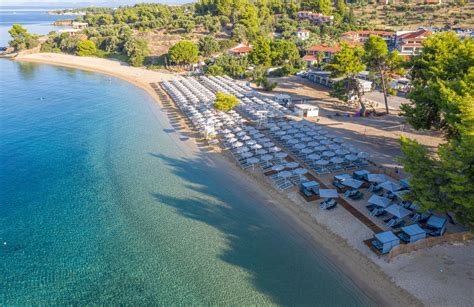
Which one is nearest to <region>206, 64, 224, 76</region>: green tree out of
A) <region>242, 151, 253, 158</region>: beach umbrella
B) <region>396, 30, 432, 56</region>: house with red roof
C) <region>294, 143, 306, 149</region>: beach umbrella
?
<region>294, 143, 306, 149</region>: beach umbrella

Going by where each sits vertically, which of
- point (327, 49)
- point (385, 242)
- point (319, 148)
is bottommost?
point (385, 242)

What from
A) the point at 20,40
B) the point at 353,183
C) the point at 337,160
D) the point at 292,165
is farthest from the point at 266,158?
the point at 20,40

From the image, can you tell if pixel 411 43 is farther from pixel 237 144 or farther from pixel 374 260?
pixel 374 260

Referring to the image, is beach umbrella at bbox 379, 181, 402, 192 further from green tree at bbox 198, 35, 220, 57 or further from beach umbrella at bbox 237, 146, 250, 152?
green tree at bbox 198, 35, 220, 57

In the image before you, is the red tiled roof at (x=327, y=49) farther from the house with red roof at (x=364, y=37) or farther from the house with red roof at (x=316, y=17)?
the house with red roof at (x=316, y=17)

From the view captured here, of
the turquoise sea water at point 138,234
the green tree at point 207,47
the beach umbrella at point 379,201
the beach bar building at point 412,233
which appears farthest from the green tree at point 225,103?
the green tree at point 207,47

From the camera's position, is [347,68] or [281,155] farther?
[347,68]
